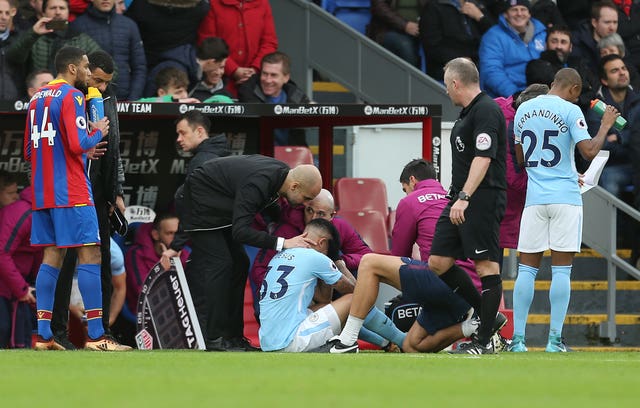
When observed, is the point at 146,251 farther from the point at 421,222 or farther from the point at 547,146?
the point at 547,146

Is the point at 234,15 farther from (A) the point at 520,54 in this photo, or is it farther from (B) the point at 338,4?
(A) the point at 520,54

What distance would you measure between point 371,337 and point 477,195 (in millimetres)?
1603

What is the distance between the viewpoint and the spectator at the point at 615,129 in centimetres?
1597

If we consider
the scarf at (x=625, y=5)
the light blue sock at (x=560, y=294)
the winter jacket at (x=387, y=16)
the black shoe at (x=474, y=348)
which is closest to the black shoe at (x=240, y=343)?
the black shoe at (x=474, y=348)

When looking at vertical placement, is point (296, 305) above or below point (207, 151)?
below

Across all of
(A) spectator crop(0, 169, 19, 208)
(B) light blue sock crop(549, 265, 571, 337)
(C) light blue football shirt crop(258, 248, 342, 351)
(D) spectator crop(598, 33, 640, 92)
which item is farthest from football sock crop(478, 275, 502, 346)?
(D) spectator crop(598, 33, 640, 92)

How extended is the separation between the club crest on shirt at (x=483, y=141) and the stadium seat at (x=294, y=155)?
461 cm

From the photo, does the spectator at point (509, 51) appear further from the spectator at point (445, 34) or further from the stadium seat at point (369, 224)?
the stadium seat at point (369, 224)

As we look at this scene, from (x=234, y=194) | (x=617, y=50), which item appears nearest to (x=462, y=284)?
(x=234, y=194)

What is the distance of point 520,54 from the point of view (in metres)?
16.6

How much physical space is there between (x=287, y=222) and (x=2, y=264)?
2410mm

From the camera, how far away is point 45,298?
10.6 m

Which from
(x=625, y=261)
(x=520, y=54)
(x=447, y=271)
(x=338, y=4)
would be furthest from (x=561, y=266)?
(x=338, y=4)

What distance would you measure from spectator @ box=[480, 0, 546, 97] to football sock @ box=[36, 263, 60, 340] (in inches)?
277
